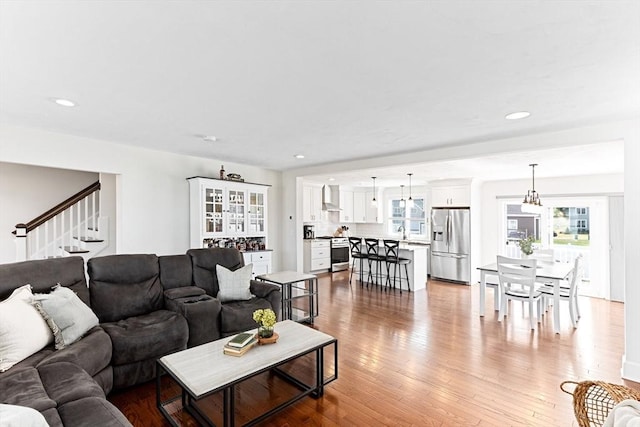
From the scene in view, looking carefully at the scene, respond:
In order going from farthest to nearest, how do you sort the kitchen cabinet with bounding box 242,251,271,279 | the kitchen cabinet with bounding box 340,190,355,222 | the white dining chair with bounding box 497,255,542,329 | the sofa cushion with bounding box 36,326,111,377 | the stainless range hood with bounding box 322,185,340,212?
the kitchen cabinet with bounding box 340,190,355,222
the stainless range hood with bounding box 322,185,340,212
the kitchen cabinet with bounding box 242,251,271,279
the white dining chair with bounding box 497,255,542,329
the sofa cushion with bounding box 36,326,111,377

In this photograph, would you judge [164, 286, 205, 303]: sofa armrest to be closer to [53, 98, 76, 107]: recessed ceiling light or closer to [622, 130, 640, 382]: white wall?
[53, 98, 76, 107]: recessed ceiling light

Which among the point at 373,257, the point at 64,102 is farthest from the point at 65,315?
the point at 373,257

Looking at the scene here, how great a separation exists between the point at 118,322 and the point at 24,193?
→ 157 inches

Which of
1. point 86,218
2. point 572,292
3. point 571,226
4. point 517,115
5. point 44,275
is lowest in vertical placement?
point 572,292

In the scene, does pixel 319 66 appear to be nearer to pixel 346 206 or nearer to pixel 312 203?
pixel 312 203

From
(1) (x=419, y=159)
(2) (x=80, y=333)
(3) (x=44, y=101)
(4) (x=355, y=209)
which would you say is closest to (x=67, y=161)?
(3) (x=44, y=101)

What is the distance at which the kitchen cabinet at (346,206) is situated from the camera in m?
8.79

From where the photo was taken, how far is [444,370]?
2.87 metres

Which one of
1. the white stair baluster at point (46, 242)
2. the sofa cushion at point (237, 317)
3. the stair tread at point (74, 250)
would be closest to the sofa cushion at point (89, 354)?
the sofa cushion at point (237, 317)

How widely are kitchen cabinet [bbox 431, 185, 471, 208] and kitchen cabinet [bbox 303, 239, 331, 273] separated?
2.87 m

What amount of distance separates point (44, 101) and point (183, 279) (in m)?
2.12

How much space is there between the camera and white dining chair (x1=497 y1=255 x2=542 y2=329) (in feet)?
13.3

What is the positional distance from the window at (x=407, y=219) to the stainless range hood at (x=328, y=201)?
170cm

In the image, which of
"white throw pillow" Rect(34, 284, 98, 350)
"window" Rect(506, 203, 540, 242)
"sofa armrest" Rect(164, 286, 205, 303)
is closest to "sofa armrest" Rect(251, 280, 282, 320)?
"sofa armrest" Rect(164, 286, 205, 303)
